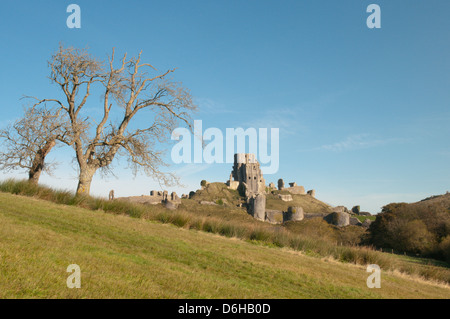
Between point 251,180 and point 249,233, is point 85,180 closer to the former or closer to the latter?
point 249,233

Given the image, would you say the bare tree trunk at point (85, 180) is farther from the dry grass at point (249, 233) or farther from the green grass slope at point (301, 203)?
the green grass slope at point (301, 203)

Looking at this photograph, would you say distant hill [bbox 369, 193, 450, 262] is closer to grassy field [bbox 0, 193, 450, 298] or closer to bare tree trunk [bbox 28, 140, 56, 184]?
grassy field [bbox 0, 193, 450, 298]

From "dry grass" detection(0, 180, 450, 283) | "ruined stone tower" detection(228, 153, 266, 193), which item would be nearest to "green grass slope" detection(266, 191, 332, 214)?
"ruined stone tower" detection(228, 153, 266, 193)

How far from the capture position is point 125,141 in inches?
790

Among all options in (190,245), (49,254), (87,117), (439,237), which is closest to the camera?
(49,254)

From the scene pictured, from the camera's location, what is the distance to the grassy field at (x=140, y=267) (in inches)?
207

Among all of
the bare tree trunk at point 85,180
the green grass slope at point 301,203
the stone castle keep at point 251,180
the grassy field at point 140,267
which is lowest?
the green grass slope at point 301,203

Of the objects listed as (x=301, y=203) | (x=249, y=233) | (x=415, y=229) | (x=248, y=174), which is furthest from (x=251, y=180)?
(x=249, y=233)

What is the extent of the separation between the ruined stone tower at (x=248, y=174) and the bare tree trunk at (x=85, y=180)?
10519 centimetres

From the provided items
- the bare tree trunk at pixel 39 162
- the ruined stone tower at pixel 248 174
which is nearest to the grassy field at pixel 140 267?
the bare tree trunk at pixel 39 162

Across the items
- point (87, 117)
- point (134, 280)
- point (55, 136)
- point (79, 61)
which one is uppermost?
point (79, 61)
